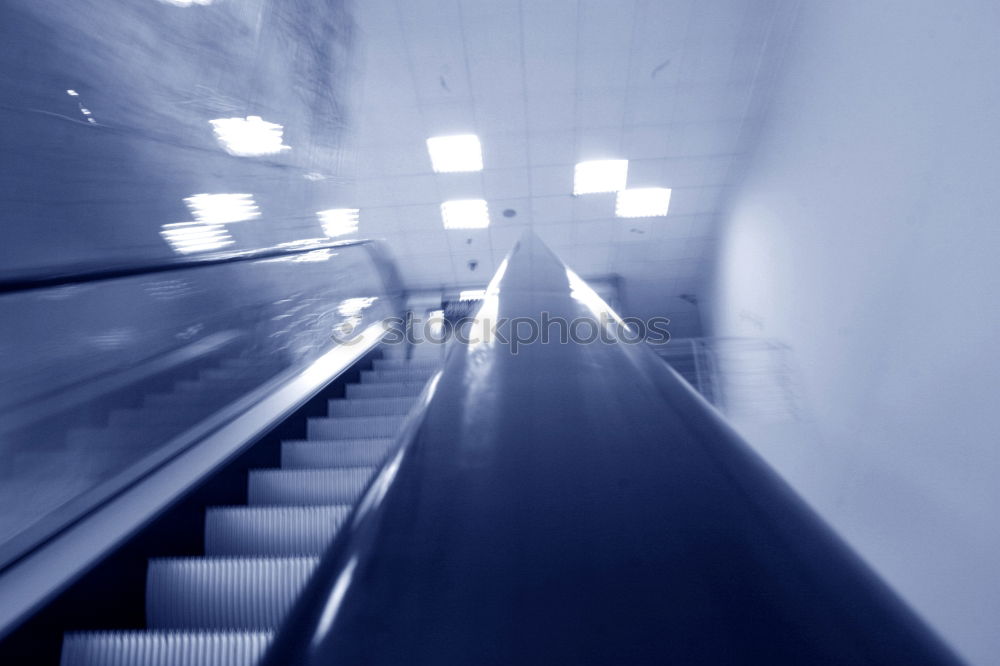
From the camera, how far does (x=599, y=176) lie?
499cm

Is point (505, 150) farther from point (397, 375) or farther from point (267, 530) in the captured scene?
point (267, 530)

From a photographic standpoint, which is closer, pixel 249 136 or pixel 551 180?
pixel 249 136

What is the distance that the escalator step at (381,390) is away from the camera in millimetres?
2703

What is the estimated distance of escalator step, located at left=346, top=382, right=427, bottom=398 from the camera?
8.87ft

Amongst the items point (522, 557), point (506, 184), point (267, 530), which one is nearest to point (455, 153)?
point (506, 184)

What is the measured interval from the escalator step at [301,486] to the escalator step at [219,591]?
426mm

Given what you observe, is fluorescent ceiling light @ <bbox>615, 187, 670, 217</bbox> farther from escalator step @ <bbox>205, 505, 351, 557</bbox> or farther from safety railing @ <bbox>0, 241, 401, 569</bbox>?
escalator step @ <bbox>205, 505, 351, 557</bbox>

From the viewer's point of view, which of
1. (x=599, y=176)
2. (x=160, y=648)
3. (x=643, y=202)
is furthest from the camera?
(x=643, y=202)

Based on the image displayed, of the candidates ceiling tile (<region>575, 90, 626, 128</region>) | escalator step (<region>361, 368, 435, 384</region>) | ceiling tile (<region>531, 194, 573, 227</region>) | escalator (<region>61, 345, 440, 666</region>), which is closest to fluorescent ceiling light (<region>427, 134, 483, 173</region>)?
ceiling tile (<region>531, 194, 573, 227</region>)

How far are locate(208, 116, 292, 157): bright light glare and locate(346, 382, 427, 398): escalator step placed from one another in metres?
1.45

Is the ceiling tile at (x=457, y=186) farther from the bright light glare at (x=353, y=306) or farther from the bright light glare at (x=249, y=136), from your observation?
the bright light glare at (x=249, y=136)

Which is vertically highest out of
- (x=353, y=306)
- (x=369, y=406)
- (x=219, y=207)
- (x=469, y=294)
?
(x=469, y=294)

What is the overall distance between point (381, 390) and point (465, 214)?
334cm

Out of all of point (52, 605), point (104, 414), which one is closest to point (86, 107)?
point (104, 414)
